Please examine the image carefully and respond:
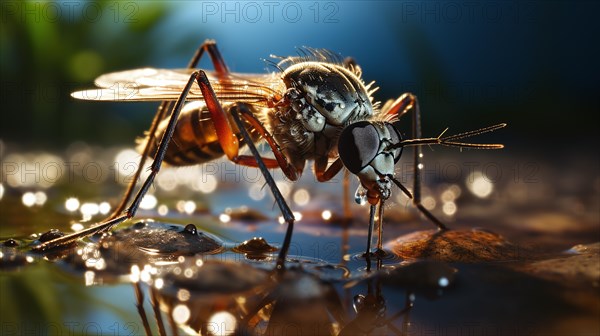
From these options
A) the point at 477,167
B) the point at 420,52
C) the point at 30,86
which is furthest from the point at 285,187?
the point at 30,86

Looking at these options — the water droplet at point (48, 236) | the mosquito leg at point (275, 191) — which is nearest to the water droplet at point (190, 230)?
the mosquito leg at point (275, 191)

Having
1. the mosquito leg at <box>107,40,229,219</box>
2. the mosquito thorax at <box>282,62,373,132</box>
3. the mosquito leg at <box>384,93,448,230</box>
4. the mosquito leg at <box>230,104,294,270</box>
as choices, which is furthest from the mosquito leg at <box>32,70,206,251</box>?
the mosquito leg at <box>384,93,448,230</box>

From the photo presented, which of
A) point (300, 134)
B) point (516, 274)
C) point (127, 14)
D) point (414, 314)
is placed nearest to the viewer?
point (414, 314)

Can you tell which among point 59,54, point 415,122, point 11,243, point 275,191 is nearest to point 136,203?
point 11,243

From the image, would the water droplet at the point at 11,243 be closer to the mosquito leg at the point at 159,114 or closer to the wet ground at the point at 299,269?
the wet ground at the point at 299,269

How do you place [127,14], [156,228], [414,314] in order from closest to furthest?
[414,314] < [156,228] < [127,14]

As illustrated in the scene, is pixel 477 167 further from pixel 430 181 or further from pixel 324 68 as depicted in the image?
pixel 324 68
